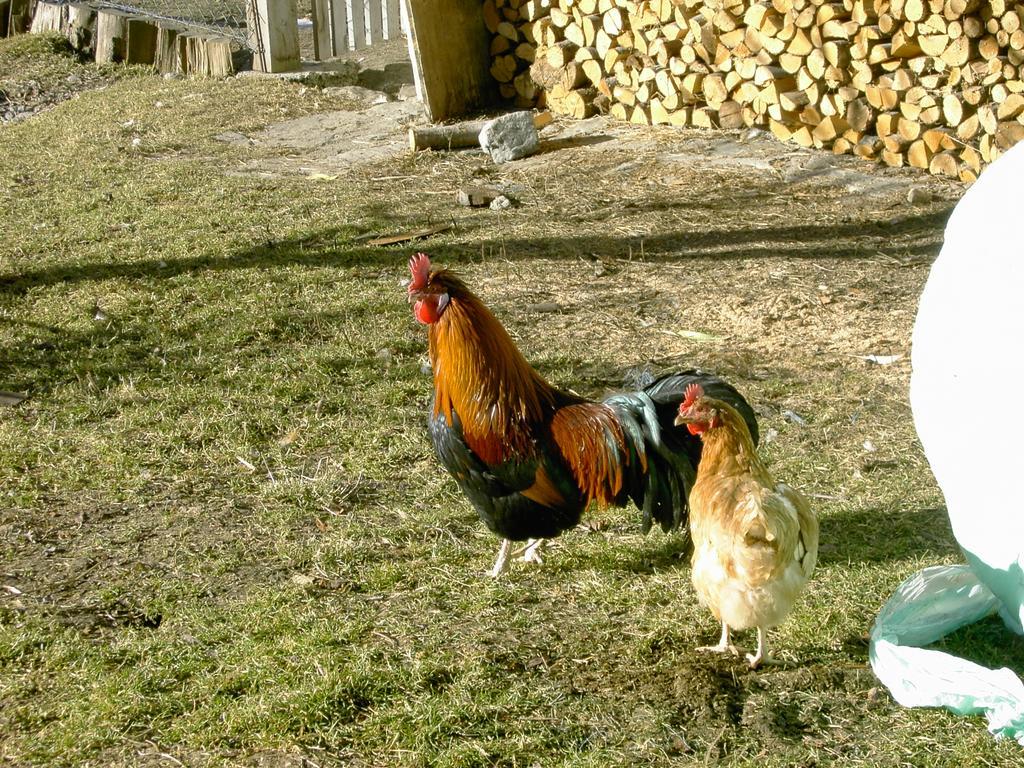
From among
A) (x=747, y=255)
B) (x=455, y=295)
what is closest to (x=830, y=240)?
(x=747, y=255)

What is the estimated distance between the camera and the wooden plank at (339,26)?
11910 millimetres

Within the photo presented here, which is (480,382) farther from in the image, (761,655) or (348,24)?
(348,24)

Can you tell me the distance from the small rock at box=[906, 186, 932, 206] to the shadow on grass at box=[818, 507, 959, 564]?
12.0 feet

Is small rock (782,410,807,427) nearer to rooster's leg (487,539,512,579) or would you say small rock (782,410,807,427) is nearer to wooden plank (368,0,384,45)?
rooster's leg (487,539,512,579)

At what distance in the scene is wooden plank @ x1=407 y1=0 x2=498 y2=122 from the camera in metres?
9.88

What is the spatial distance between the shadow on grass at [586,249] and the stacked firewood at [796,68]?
0.83m

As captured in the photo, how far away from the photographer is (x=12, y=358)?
6.00m

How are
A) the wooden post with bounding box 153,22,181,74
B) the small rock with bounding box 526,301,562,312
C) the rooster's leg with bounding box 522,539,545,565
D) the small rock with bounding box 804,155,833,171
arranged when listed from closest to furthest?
the rooster's leg with bounding box 522,539,545,565 < the small rock with bounding box 526,301,562,312 < the small rock with bounding box 804,155,833,171 < the wooden post with bounding box 153,22,181,74

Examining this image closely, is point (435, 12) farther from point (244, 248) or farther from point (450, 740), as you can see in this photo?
point (450, 740)

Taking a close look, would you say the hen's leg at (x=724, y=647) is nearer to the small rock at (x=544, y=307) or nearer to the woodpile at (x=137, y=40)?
the small rock at (x=544, y=307)

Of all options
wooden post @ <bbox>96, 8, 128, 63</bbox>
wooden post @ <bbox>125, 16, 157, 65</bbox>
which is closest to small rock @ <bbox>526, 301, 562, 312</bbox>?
wooden post @ <bbox>125, 16, 157, 65</bbox>

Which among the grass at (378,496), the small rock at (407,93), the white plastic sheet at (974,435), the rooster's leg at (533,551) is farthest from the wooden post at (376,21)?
the white plastic sheet at (974,435)

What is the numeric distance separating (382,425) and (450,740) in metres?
2.21

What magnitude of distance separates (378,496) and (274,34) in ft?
26.0
